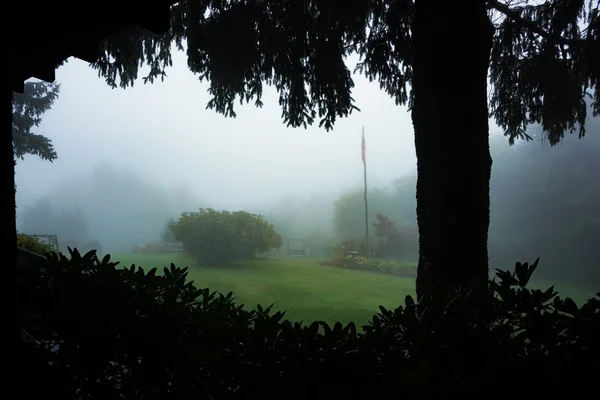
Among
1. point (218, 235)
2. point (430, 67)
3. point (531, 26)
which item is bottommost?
point (218, 235)

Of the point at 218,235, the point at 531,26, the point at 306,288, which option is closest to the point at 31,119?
the point at 218,235

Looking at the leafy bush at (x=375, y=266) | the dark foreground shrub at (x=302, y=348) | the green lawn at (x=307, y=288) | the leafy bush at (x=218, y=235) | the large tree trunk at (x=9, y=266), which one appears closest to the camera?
the dark foreground shrub at (x=302, y=348)

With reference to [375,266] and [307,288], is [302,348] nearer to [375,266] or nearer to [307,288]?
[307,288]

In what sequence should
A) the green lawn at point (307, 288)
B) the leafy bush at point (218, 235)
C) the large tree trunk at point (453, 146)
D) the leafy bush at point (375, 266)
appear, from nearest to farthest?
the large tree trunk at point (453, 146) < the green lawn at point (307, 288) < the leafy bush at point (218, 235) < the leafy bush at point (375, 266)

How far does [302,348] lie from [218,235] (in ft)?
56.3

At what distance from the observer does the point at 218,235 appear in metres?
18.0

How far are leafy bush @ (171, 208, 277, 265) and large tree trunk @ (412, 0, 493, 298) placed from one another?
15.1 meters

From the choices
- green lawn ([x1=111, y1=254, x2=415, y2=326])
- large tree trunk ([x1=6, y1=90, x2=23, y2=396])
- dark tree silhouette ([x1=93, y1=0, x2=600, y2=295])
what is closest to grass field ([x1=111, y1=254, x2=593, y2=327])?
green lawn ([x1=111, y1=254, x2=415, y2=326])

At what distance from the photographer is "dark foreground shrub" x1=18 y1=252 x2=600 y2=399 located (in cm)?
121

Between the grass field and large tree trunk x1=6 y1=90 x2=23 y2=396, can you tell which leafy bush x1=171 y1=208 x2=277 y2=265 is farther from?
large tree trunk x1=6 y1=90 x2=23 y2=396

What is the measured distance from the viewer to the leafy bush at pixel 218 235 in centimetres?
1811

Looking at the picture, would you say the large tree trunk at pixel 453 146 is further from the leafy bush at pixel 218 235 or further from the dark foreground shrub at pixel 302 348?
the leafy bush at pixel 218 235

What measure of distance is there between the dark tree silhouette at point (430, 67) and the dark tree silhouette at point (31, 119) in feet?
64.3

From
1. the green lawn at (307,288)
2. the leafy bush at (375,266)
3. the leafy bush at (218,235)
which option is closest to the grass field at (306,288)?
the green lawn at (307,288)
